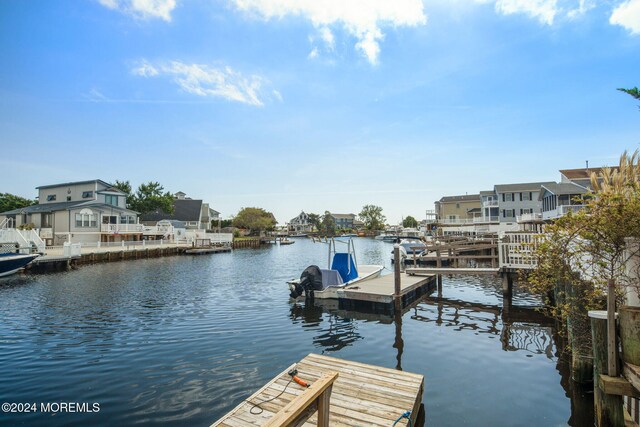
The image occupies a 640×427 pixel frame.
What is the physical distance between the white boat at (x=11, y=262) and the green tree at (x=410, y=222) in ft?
416

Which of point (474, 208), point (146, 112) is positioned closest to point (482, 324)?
point (146, 112)

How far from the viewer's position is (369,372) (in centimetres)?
739

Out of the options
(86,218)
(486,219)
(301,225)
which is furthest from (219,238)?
(301,225)

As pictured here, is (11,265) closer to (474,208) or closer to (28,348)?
(28,348)

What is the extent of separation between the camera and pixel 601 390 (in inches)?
241

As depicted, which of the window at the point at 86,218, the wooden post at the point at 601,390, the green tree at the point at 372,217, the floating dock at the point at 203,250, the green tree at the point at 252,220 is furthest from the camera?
the green tree at the point at 372,217

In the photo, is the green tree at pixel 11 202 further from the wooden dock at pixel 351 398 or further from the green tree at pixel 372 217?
the green tree at pixel 372 217

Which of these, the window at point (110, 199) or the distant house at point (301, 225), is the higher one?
the window at point (110, 199)

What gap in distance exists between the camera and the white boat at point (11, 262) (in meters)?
24.9

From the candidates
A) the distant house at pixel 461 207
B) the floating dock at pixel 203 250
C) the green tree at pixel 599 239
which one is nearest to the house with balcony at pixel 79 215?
the floating dock at pixel 203 250

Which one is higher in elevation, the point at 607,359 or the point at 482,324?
the point at 607,359

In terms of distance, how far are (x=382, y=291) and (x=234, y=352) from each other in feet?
27.2

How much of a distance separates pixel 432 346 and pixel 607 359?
5960 mm

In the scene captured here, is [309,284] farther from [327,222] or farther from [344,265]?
[327,222]
